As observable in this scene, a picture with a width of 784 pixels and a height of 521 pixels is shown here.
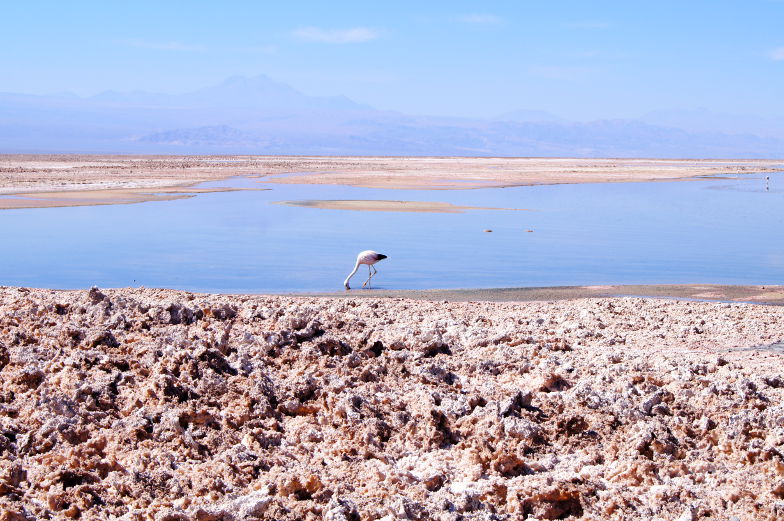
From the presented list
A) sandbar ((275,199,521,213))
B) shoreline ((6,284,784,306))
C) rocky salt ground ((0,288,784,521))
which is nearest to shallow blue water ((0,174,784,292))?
shoreline ((6,284,784,306))

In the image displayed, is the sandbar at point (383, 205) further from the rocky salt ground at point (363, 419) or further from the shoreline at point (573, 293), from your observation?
the rocky salt ground at point (363, 419)

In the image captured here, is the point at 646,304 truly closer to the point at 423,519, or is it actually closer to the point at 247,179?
the point at 423,519

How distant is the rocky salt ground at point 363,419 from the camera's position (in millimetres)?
4973

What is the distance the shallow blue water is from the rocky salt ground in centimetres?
595

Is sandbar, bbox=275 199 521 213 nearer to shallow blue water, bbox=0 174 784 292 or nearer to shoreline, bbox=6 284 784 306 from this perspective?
shallow blue water, bbox=0 174 784 292

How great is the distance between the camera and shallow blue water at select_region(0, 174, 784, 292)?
48.5 feet

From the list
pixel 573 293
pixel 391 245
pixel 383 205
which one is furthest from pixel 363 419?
pixel 383 205

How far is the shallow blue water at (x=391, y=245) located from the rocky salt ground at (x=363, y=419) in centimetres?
595

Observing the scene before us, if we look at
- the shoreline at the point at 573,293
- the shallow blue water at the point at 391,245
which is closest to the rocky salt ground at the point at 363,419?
the shoreline at the point at 573,293

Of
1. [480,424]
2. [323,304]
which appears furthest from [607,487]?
[323,304]

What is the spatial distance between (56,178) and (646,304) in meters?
37.2

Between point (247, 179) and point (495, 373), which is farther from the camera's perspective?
point (247, 179)

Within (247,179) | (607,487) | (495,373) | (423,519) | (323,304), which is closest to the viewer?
(423,519)

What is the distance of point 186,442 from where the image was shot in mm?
5594
